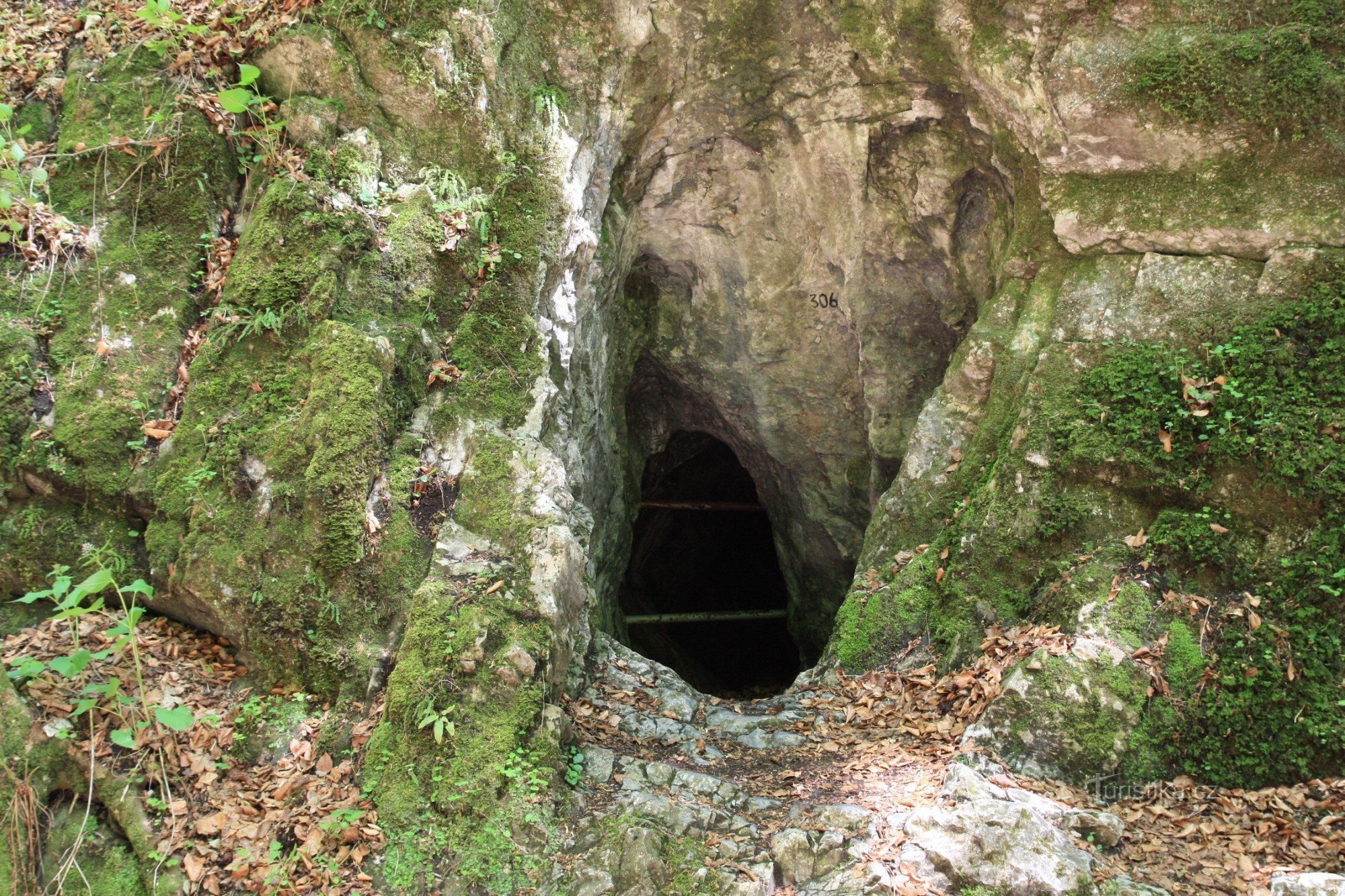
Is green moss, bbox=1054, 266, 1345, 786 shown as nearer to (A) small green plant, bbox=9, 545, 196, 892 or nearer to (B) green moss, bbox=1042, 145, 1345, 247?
(B) green moss, bbox=1042, 145, 1345, 247

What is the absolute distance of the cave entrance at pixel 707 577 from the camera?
1116cm

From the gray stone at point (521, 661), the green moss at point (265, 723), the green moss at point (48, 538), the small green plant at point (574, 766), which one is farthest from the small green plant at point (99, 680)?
the small green plant at point (574, 766)

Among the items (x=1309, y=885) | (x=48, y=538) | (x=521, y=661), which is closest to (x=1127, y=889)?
(x=1309, y=885)

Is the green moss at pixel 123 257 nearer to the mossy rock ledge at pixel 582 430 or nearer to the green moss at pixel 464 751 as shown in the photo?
the mossy rock ledge at pixel 582 430

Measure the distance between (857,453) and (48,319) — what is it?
23.6 ft

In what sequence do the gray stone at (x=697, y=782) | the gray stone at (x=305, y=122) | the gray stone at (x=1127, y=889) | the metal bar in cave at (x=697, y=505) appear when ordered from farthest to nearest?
1. the metal bar in cave at (x=697, y=505)
2. the gray stone at (x=305, y=122)
3. the gray stone at (x=697, y=782)
4. the gray stone at (x=1127, y=889)

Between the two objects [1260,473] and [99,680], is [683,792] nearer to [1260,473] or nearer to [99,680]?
[99,680]

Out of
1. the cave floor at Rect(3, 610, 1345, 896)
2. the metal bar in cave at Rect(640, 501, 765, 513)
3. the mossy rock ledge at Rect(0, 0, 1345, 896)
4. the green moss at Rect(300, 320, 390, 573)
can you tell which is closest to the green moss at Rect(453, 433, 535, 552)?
the mossy rock ledge at Rect(0, 0, 1345, 896)

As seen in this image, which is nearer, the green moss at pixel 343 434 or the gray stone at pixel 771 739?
the green moss at pixel 343 434

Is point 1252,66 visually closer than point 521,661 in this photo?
No

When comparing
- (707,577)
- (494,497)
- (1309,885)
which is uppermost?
(494,497)

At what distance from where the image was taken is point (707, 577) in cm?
1366

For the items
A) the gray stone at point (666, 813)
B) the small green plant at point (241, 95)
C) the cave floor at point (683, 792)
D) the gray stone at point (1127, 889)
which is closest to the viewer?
the gray stone at point (1127, 889)

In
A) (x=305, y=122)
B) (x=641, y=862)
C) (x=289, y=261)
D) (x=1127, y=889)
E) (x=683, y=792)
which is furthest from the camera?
(x=305, y=122)
